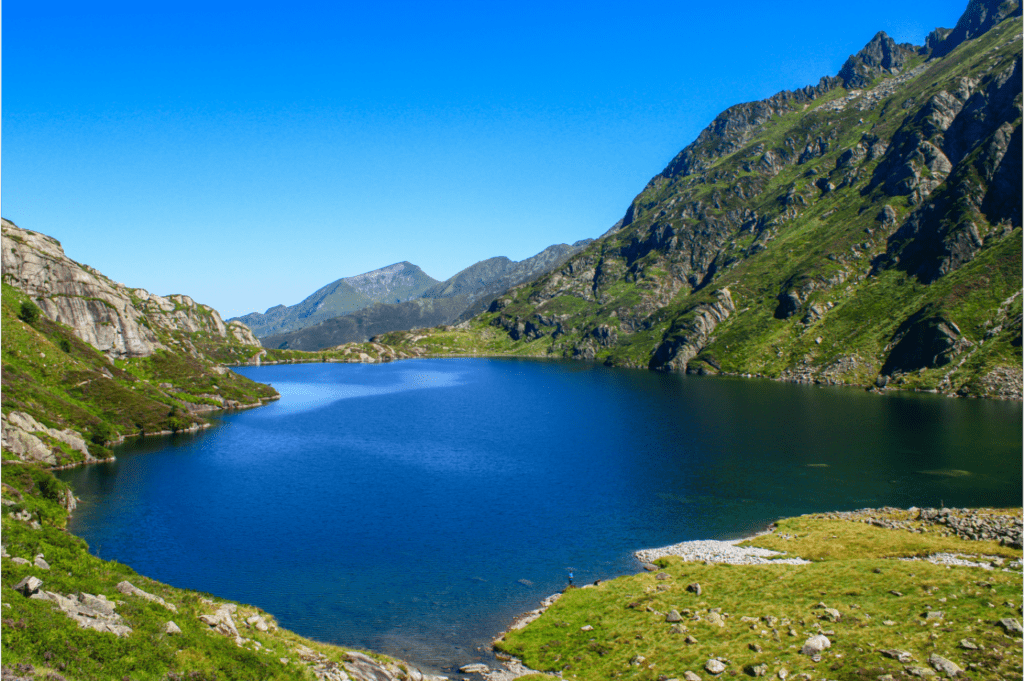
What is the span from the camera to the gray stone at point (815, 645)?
38.8 meters

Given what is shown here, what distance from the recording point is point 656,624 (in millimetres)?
47000

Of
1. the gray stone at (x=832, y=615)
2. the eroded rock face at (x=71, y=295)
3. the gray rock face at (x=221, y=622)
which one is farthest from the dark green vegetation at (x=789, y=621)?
the eroded rock face at (x=71, y=295)

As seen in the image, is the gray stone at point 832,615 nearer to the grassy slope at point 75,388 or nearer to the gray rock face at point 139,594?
the gray rock face at point 139,594

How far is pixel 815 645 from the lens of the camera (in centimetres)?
3922

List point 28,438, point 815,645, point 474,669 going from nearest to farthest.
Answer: point 815,645 < point 474,669 < point 28,438

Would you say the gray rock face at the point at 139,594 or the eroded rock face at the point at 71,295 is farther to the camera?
the eroded rock face at the point at 71,295

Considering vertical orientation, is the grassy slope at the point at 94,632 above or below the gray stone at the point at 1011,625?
above

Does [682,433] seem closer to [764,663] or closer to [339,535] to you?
[339,535]

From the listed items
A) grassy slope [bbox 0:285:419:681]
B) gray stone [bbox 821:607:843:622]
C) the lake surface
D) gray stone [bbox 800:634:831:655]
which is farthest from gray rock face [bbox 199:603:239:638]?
gray stone [bbox 821:607:843:622]

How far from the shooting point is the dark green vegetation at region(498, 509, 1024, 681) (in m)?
37.3

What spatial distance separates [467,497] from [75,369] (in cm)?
10979

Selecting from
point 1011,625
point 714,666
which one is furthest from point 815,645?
point 1011,625

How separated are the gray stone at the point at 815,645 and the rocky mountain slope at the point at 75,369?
109326 mm

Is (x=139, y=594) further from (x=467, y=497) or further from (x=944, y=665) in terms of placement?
(x=467, y=497)
